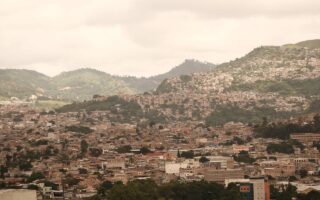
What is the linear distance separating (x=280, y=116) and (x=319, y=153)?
53348 mm

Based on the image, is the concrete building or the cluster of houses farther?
the cluster of houses

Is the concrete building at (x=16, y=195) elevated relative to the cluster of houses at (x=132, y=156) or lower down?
elevated

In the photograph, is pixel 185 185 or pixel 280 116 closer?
pixel 185 185

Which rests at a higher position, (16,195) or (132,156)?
(16,195)

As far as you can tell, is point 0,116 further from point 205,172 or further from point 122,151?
point 205,172

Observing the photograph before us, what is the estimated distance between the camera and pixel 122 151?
13050 centimetres

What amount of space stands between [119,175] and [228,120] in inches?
3018

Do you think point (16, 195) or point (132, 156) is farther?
point (132, 156)

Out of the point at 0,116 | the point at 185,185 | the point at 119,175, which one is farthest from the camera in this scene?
the point at 0,116

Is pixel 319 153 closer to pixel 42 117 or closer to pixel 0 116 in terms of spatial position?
pixel 42 117

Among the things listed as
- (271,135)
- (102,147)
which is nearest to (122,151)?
(102,147)

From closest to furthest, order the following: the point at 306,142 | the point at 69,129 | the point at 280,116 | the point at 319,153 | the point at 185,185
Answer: the point at 185,185 → the point at 319,153 → the point at 306,142 → the point at 69,129 → the point at 280,116

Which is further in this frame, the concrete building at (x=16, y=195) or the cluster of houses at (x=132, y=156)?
the cluster of houses at (x=132, y=156)

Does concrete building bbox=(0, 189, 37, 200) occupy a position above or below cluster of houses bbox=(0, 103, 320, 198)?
above
